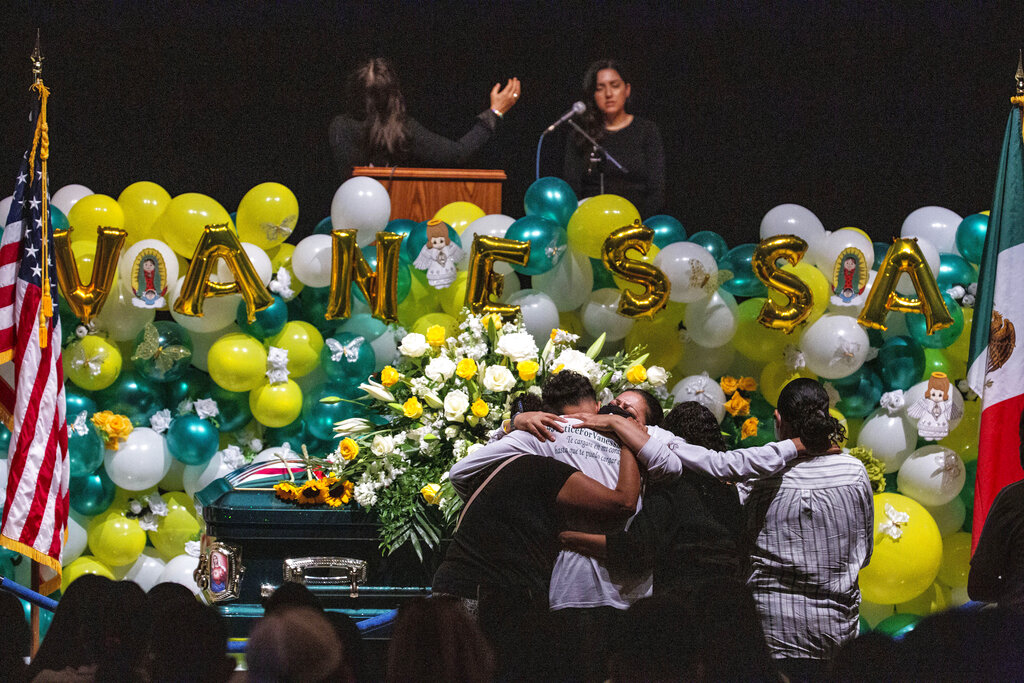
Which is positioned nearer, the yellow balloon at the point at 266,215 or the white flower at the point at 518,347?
the white flower at the point at 518,347

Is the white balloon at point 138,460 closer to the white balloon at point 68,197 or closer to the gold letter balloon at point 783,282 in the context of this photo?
the white balloon at point 68,197

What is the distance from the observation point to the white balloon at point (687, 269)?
434cm

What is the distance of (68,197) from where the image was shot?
16.1 ft

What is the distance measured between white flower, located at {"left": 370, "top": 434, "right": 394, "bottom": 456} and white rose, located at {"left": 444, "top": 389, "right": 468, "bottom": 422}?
0.80 feet

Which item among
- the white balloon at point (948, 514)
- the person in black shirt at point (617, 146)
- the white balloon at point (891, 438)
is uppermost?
A: the person in black shirt at point (617, 146)

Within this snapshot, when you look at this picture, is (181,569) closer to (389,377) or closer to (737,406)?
(389,377)

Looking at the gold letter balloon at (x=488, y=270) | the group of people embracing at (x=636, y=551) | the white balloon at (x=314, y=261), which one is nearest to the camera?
the group of people embracing at (x=636, y=551)

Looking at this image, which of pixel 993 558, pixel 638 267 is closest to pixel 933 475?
pixel 638 267

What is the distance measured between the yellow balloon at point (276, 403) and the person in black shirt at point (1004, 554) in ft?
9.45

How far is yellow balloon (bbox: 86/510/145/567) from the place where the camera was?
468cm

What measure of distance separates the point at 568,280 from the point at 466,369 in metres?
0.76

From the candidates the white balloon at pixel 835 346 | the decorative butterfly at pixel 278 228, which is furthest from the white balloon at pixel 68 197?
the white balloon at pixel 835 346

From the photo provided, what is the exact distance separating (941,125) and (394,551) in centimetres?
352

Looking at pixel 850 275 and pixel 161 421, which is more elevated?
pixel 850 275
